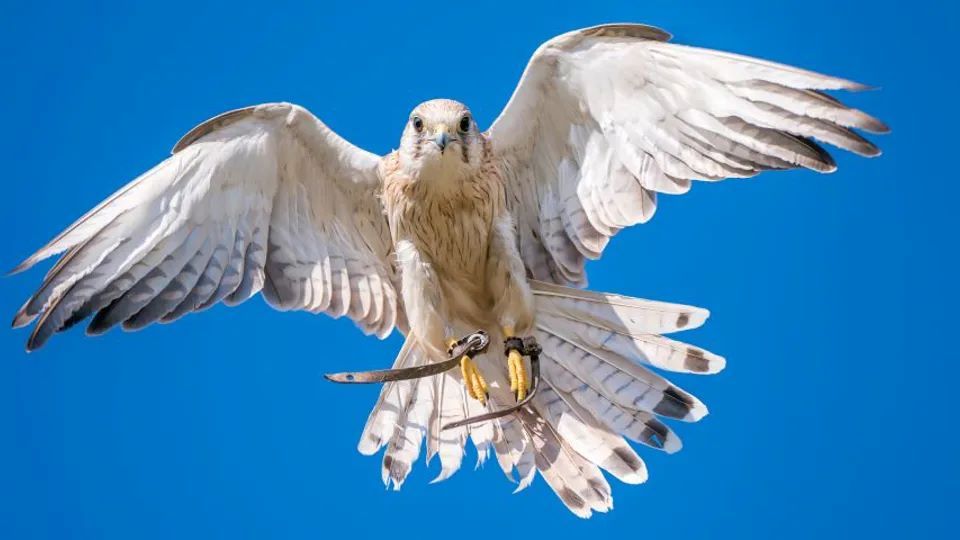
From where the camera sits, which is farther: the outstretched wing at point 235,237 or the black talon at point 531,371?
the outstretched wing at point 235,237

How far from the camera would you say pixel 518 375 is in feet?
24.4

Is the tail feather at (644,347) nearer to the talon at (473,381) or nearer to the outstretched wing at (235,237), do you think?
the talon at (473,381)

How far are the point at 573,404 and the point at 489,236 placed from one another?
949 mm

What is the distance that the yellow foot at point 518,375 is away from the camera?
745 centimetres

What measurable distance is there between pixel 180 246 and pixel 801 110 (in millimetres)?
3063

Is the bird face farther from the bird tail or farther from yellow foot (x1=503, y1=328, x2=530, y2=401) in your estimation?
yellow foot (x1=503, y1=328, x2=530, y2=401)

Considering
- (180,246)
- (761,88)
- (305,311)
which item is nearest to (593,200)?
(761,88)

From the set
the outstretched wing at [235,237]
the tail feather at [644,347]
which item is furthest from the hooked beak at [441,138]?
the tail feather at [644,347]

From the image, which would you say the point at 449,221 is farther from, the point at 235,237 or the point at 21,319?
the point at 21,319

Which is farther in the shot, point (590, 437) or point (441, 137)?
point (590, 437)

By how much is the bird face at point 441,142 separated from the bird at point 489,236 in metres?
0.01

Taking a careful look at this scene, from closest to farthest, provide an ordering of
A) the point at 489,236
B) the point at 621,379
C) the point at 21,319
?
1. the point at 21,319
2. the point at 621,379
3. the point at 489,236

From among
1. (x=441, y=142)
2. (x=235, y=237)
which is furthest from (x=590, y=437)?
(x=235, y=237)

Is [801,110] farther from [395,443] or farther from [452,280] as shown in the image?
[395,443]
